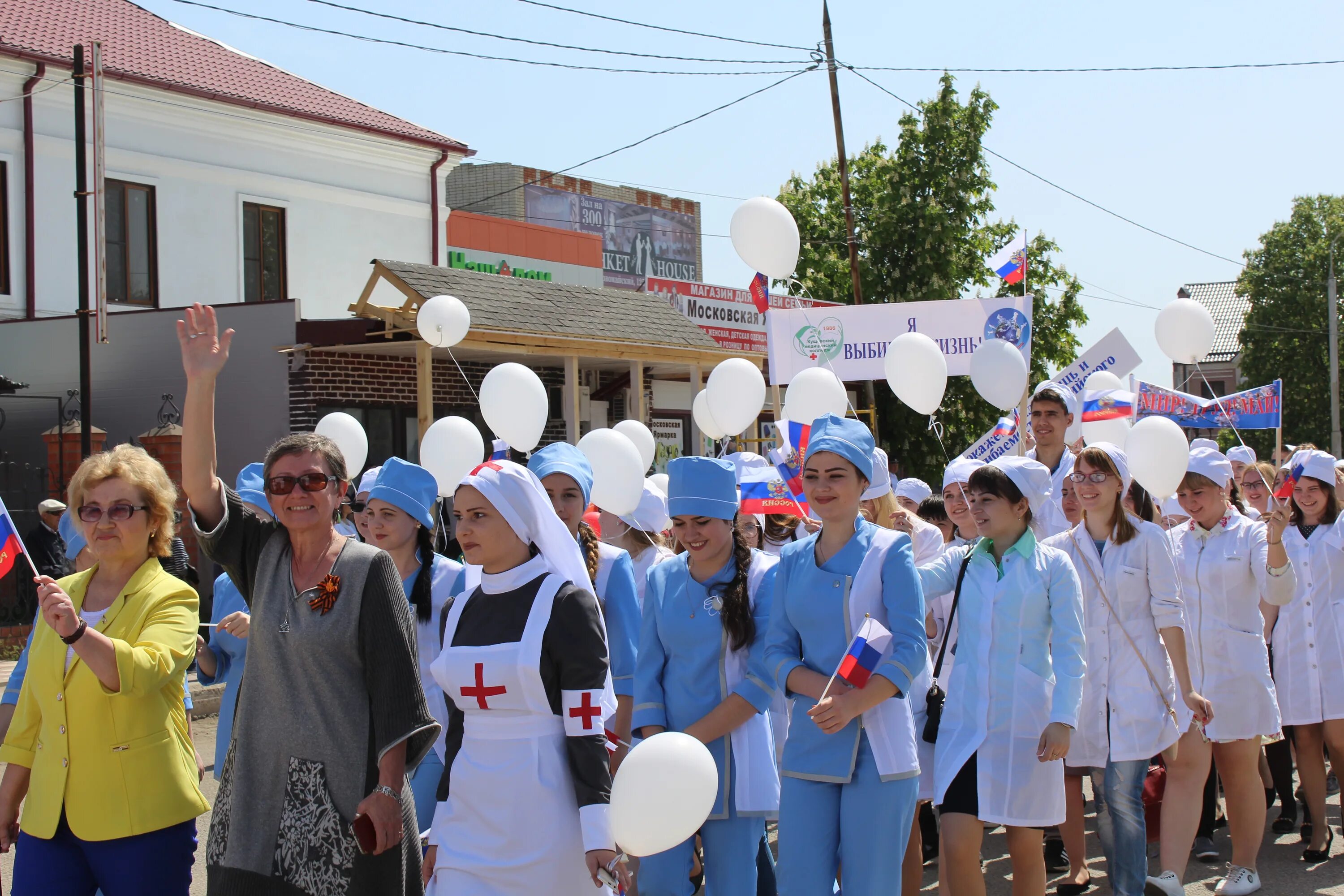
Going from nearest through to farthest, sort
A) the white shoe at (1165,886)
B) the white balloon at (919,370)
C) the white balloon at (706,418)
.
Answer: the white shoe at (1165,886), the white balloon at (919,370), the white balloon at (706,418)

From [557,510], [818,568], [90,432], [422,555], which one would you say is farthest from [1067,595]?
[90,432]

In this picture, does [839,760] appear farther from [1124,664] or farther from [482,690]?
[1124,664]

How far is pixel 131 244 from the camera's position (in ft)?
68.1

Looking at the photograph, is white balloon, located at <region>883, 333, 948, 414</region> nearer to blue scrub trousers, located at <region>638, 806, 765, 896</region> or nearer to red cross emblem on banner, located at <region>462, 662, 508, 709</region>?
blue scrub trousers, located at <region>638, 806, 765, 896</region>

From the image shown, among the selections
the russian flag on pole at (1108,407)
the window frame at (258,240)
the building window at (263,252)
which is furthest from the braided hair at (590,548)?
the building window at (263,252)

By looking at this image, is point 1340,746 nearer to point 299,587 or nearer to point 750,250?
point 750,250

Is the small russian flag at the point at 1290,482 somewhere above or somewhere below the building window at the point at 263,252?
below

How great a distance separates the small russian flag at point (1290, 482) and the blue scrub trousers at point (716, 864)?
3806 millimetres

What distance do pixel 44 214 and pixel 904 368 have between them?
50.9 feet

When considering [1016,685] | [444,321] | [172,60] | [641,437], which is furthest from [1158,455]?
[172,60]

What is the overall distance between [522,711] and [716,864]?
1.29 m

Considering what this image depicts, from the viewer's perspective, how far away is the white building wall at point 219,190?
63.7ft

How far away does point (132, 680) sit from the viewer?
13.0ft

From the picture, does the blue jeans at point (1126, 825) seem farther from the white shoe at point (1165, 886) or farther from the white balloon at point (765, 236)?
the white balloon at point (765, 236)
